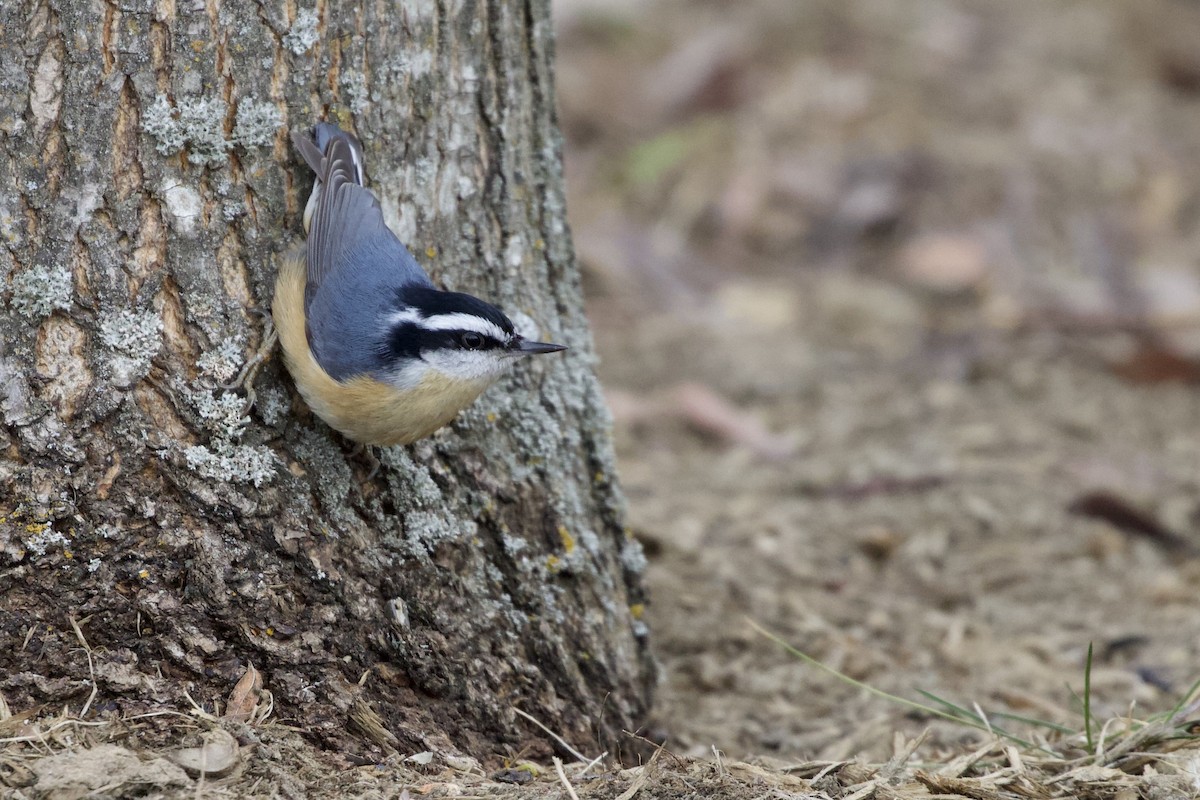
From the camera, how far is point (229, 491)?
2.72 metres

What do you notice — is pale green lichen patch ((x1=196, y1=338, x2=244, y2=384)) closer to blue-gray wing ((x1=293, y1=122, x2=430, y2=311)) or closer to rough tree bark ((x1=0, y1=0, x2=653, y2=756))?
rough tree bark ((x1=0, y1=0, x2=653, y2=756))

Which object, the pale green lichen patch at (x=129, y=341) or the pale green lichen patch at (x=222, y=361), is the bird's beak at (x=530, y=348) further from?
the pale green lichen patch at (x=129, y=341)

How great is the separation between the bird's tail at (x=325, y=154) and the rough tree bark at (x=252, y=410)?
0.04 meters

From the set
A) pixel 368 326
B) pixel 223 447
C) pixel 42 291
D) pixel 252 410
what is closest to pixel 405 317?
pixel 368 326

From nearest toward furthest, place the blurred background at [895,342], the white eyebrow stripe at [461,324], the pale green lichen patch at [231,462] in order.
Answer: the pale green lichen patch at [231,462], the white eyebrow stripe at [461,324], the blurred background at [895,342]

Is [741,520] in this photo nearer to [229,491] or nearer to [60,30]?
[229,491]

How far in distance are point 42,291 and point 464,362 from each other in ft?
3.13

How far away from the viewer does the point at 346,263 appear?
285 cm

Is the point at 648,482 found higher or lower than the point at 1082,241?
lower

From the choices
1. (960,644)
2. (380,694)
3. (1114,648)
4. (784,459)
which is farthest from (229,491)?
(784,459)

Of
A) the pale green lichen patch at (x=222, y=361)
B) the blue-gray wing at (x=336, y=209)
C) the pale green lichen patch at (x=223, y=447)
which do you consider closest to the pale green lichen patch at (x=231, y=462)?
the pale green lichen patch at (x=223, y=447)

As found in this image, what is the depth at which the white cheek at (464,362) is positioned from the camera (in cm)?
296

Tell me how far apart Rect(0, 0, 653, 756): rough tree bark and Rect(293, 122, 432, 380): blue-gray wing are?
0.08 m

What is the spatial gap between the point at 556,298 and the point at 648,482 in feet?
6.80
